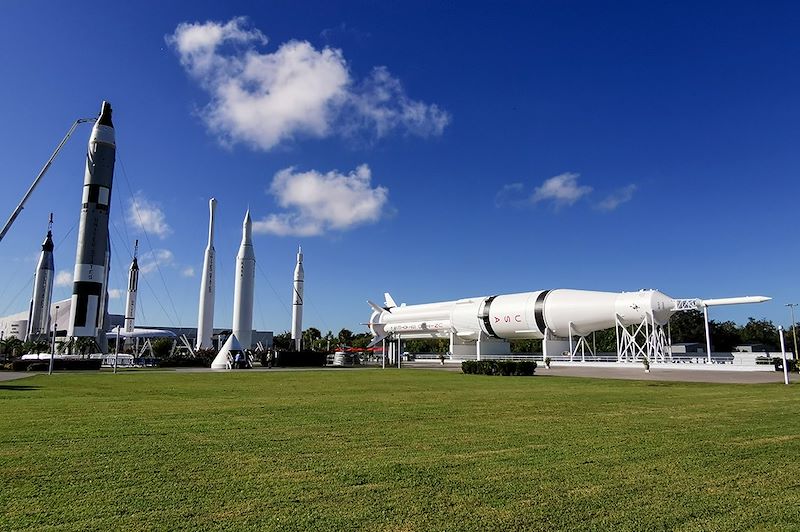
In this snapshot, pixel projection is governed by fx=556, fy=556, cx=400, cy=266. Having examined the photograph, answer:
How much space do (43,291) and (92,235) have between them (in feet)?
157

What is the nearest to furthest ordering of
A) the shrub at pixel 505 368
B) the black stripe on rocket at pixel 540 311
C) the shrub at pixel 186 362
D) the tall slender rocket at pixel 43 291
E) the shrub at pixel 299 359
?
the shrub at pixel 505 368
the shrub at pixel 186 362
the shrub at pixel 299 359
the black stripe on rocket at pixel 540 311
the tall slender rocket at pixel 43 291

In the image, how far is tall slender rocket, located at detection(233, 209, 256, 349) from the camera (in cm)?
5978

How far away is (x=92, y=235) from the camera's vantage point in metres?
47.0

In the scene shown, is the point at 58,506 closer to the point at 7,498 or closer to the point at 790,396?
the point at 7,498

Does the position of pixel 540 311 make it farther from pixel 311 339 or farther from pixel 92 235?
pixel 311 339

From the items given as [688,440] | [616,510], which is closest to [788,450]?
[688,440]

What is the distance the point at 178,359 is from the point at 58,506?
157ft

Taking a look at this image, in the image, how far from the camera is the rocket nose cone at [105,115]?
49750 mm

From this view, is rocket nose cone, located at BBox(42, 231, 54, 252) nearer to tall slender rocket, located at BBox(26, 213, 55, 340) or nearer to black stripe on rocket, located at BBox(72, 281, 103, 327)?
tall slender rocket, located at BBox(26, 213, 55, 340)

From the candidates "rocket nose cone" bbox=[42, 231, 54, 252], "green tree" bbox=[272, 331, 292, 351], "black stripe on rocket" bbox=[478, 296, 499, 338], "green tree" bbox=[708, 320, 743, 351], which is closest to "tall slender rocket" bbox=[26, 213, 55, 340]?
"rocket nose cone" bbox=[42, 231, 54, 252]

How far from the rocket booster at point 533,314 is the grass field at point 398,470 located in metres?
35.9

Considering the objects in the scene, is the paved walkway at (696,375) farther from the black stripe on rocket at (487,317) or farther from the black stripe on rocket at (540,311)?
the black stripe on rocket at (487,317)

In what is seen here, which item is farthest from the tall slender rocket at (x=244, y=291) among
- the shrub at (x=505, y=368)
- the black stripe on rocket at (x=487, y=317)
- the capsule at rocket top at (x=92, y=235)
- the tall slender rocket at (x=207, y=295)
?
the shrub at (x=505, y=368)

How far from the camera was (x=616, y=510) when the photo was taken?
4.87 metres
